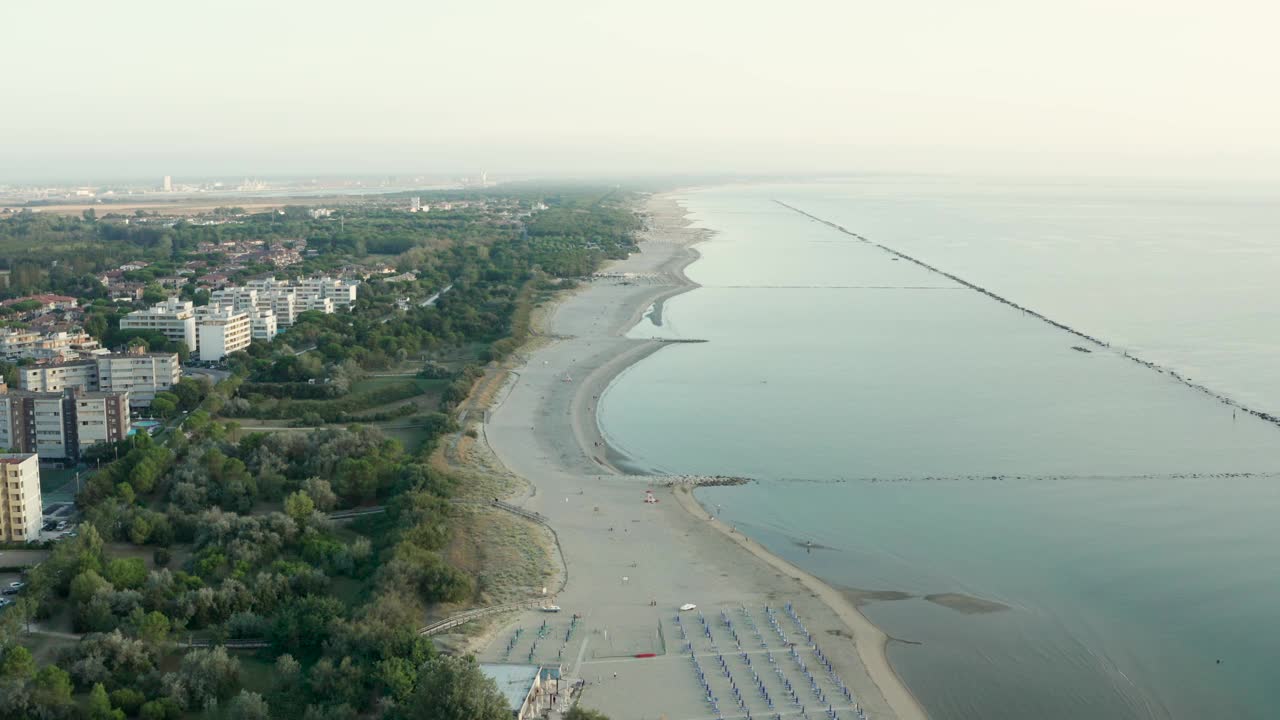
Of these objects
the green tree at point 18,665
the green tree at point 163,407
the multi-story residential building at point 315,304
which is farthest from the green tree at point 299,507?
the multi-story residential building at point 315,304

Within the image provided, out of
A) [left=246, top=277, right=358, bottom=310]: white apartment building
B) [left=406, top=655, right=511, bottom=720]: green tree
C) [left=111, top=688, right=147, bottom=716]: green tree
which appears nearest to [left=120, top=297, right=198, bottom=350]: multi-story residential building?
[left=246, top=277, right=358, bottom=310]: white apartment building

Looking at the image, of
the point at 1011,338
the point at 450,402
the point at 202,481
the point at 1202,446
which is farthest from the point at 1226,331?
the point at 202,481

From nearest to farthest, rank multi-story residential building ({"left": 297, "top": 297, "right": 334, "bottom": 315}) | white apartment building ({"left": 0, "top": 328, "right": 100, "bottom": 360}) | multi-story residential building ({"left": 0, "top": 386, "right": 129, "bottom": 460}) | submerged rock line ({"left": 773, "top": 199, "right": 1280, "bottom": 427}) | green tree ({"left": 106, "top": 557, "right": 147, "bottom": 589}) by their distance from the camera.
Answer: green tree ({"left": 106, "top": 557, "right": 147, "bottom": 589}), multi-story residential building ({"left": 0, "top": 386, "right": 129, "bottom": 460}), submerged rock line ({"left": 773, "top": 199, "right": 1280, "bottom": 427}), white apartment building ({"left": 0, "top": 328, "right": 100, "bottom": 360}), multi-story residential building ({"left": 297, "top": 297, "right": 334, "bottom": 315})

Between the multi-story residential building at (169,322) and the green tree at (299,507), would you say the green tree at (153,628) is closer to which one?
the green tree at (299,507)

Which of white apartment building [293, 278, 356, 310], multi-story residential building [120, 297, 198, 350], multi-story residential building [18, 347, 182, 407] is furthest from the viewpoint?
white apartment building [293, 278, 356, 310]

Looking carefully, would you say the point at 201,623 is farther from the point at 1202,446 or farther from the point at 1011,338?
the point at 1011,338

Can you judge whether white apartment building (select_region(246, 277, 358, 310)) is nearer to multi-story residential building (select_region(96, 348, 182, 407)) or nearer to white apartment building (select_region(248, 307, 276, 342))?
white apartment building (select_region(248, 307, 276, 342))
